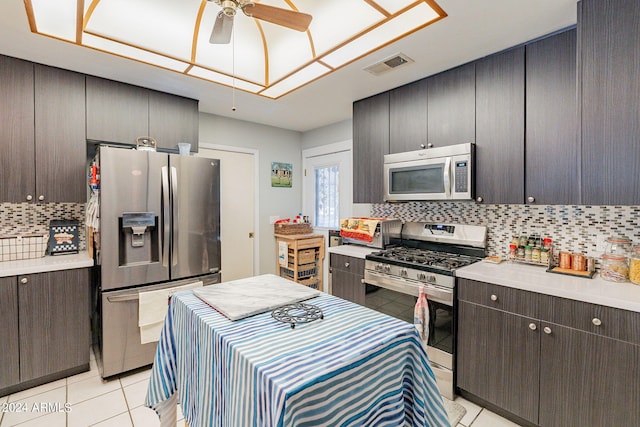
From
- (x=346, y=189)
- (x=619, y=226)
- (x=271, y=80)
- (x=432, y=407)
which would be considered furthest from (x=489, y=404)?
(x=271, y=80)

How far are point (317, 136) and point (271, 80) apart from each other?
5.04 feet

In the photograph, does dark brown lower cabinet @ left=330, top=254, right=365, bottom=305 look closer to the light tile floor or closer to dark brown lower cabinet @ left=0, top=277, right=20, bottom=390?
the light tile floor

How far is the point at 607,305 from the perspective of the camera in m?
1.48

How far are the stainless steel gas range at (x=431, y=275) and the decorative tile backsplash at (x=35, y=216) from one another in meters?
2.75

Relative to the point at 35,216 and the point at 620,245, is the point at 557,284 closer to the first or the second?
the point at 620,245

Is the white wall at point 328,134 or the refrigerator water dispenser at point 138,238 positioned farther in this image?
the white wall at point 328,134

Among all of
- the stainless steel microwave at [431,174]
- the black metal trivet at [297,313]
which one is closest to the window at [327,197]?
the stainless steel microwave at [431,174]

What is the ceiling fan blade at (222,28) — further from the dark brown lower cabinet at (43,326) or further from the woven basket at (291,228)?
the woven basket at (291,228)

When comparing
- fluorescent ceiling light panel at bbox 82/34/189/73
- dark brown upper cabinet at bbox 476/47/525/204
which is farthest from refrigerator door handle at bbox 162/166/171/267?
dark brown upper cabinet at bbox 476/47/525/204

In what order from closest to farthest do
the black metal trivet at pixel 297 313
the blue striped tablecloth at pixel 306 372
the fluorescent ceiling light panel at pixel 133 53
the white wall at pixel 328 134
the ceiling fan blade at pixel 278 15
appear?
the blue striped tablecloth at pixel 306 372
the black metal trivet at pixel 297 313
the ceiling fan blade at pixel 278 15
the fluorescent ceiling light panel at pixel 133 53
the white wall at pixel 328 134

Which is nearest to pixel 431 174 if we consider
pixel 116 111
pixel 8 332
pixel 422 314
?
pixel 422 314

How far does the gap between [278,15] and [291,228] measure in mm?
Answer: 2874

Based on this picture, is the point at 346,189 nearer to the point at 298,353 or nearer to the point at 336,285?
the point at 336,285

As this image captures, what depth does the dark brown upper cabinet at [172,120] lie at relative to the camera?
2832 mm
